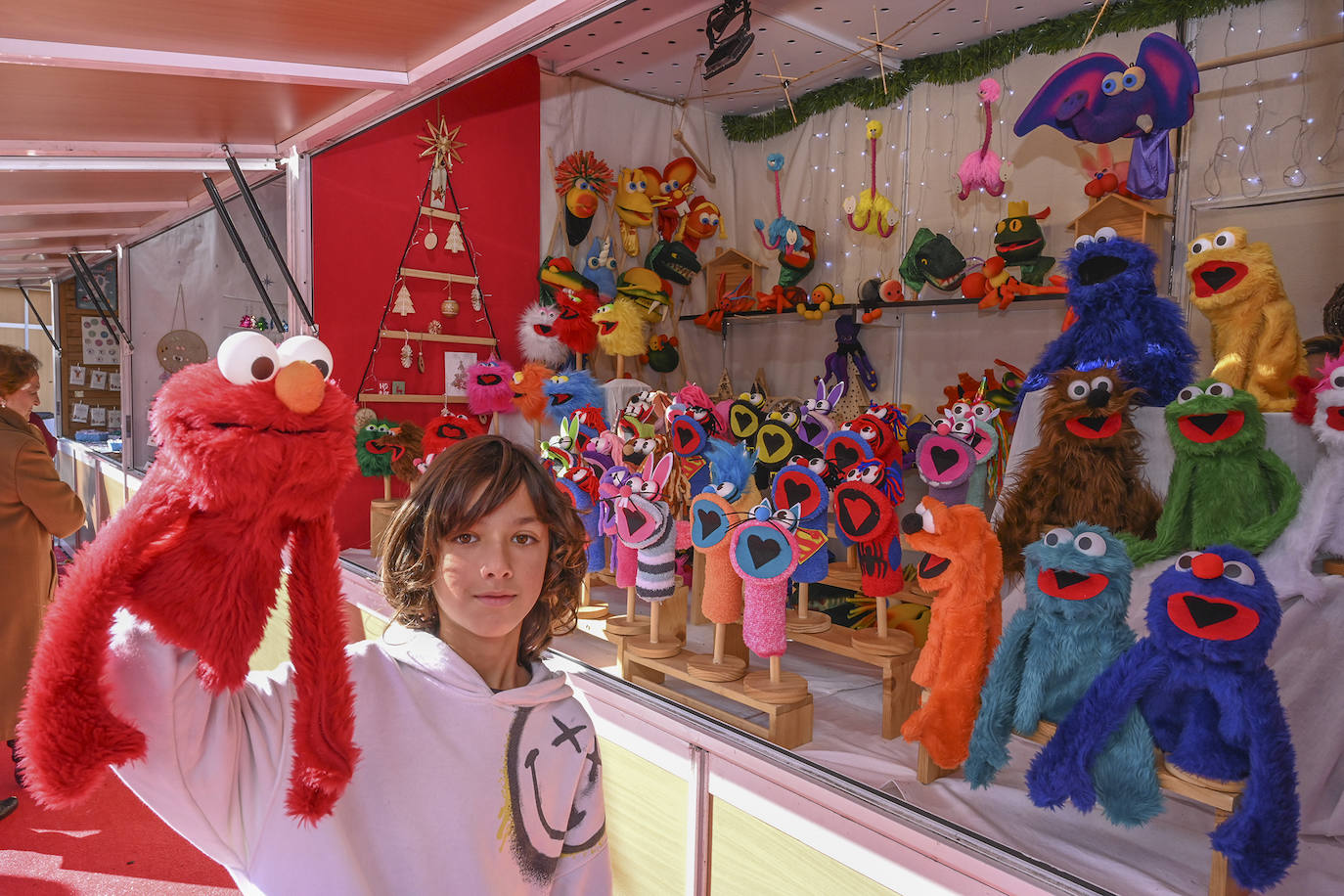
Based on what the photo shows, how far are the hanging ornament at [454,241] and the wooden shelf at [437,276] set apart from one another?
108 mm

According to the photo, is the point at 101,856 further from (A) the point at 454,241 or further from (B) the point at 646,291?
(B) the point at 646,291

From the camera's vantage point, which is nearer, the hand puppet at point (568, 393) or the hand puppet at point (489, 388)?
the hand puppet at point (568, 393)

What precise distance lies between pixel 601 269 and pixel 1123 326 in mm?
2480

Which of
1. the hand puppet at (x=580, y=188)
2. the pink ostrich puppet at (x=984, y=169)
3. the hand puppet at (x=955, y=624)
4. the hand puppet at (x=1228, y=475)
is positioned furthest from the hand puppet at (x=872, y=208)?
the hand puppet at (x=955, y=624)

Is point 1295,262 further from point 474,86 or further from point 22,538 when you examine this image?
point 22,538

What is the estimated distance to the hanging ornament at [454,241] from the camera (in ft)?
10.7

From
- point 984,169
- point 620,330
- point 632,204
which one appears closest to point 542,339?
point 620,330

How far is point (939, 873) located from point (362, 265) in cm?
272

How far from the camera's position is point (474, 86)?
3371mm

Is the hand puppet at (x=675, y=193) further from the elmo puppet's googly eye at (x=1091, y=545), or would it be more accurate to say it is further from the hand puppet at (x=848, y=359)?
the elmo puppet's googly eye at (x=1091, y=545)

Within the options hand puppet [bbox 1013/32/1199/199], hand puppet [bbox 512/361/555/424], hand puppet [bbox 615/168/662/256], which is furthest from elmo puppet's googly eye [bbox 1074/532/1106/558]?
hand puppet [bbox 615/168/662/256]

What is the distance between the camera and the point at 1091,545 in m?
1.23

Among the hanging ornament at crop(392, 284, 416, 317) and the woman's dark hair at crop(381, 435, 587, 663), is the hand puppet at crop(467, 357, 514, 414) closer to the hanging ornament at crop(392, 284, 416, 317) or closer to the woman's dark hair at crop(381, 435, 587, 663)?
the hanging ornament at crop(392, 284, 416, 317)

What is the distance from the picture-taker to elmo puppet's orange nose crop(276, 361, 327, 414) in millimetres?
599
